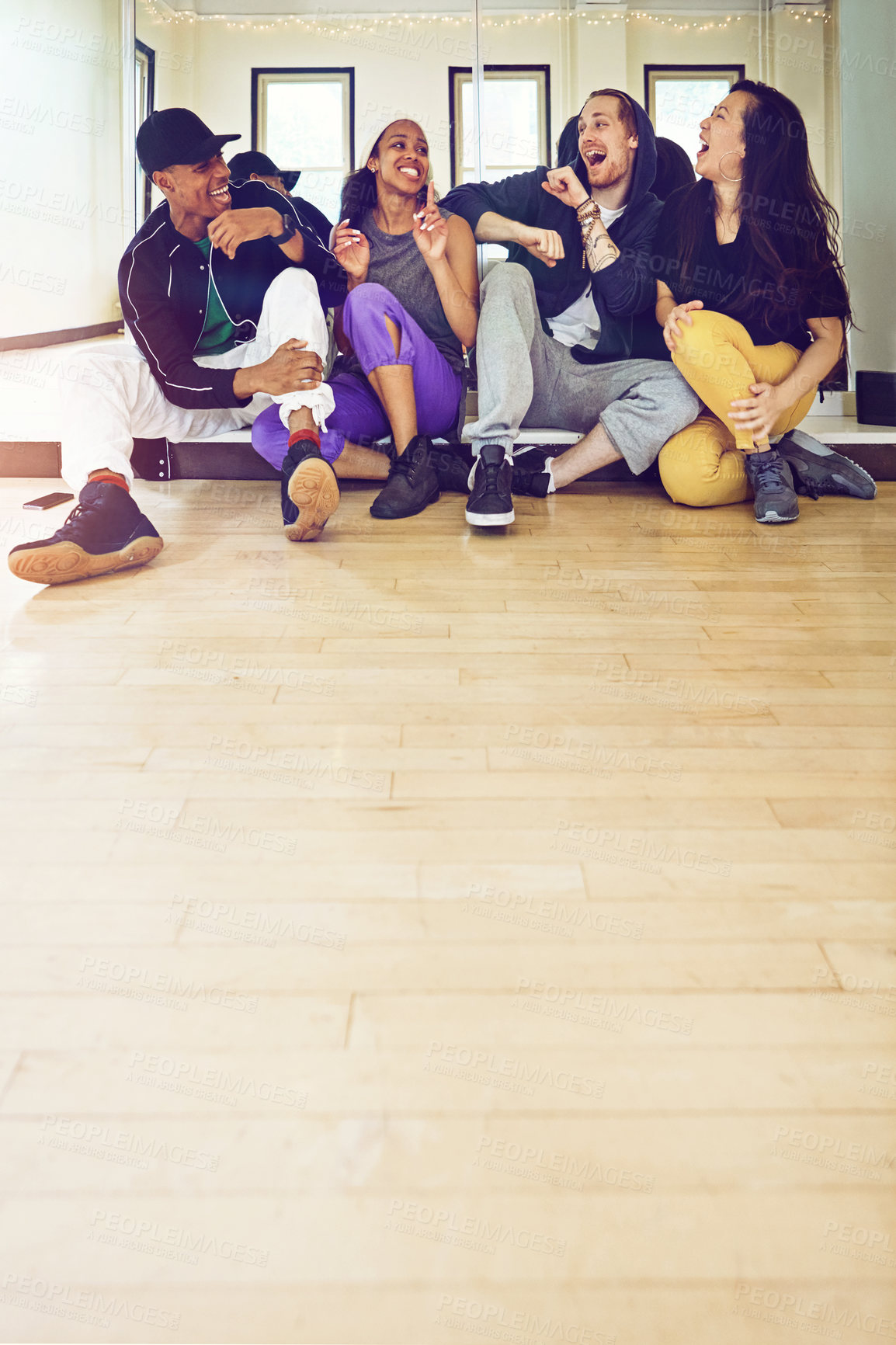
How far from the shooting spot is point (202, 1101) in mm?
729

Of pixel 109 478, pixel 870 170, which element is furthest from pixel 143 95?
pixel 870 170

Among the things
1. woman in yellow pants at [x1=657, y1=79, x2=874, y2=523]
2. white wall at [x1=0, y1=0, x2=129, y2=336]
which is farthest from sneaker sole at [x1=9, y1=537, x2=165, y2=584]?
white wall at [x1=0, y1=0, x2=129, y2=336]

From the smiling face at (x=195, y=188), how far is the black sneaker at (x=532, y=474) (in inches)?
39.6

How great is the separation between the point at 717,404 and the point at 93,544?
5.11 feet

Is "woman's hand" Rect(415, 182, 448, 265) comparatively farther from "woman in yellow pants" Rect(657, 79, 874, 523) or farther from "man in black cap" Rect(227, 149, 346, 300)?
"woman in yellow pants" Rect(657, 79, 874, 523)

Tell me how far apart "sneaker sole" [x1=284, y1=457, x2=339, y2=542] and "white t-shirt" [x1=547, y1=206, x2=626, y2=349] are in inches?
38.7

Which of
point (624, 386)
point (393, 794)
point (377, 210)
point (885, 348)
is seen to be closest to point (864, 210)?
point (885, 348)

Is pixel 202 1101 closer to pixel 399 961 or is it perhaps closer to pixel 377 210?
pixel 399 961

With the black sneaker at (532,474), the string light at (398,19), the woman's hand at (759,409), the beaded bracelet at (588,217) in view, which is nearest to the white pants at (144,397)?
the black sneaker at (532,474)

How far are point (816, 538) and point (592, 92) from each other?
5.95 feet

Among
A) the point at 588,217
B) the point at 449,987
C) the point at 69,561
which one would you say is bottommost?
the point at 449,987

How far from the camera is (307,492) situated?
232cm

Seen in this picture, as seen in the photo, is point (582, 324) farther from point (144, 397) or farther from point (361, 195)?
point (144, 397)

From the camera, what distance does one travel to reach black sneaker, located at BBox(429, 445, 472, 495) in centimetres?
296
